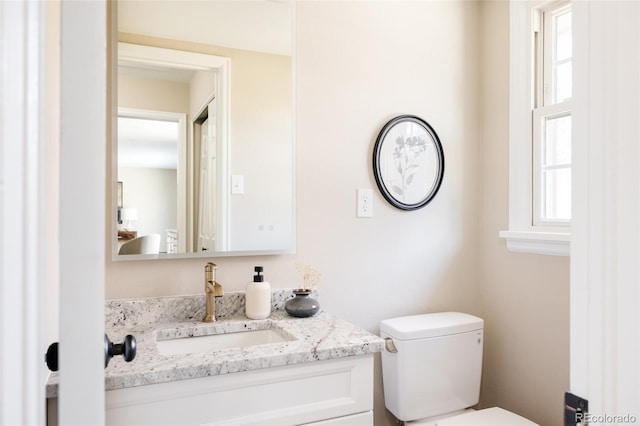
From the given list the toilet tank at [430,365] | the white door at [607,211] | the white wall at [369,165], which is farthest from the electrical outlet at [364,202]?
the white door at [607,211]

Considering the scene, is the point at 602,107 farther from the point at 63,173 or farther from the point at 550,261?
the point at 550,261

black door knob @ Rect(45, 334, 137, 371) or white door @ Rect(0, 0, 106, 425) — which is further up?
white door @ Rect(0, 0, 106, 425)

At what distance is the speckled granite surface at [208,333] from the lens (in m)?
1.03

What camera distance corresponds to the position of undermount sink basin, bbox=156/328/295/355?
4.46 ft

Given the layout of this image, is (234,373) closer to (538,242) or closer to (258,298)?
(258,298)

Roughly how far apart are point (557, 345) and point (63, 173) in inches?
74.7

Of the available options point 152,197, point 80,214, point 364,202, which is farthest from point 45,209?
point 364,202

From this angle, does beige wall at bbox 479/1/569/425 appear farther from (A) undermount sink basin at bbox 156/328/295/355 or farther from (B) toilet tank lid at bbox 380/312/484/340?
(A) undermount sink basin at bbox 156/328/295/355

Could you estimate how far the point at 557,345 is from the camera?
1.74 meters

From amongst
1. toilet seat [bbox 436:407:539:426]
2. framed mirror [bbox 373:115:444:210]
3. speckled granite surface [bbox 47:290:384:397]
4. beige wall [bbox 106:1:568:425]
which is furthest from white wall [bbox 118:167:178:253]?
toilet seat [bbox 436:407:539:426]

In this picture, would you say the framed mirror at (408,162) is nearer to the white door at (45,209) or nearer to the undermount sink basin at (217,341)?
the undermount sink basin at (217,341)

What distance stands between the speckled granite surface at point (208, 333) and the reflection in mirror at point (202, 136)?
0.19 metres

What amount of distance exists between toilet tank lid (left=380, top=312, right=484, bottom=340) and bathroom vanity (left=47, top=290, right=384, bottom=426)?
363 millimetres

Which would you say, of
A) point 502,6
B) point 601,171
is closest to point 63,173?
point 601,171
